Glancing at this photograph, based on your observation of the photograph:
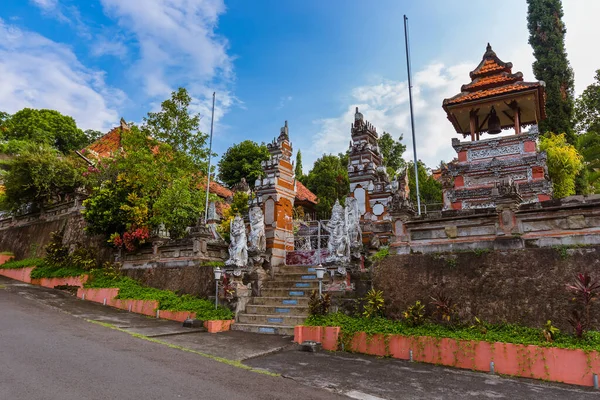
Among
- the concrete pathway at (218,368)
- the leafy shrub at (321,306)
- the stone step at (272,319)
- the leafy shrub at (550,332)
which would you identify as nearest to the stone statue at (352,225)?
the leafy shrub at (321,306)

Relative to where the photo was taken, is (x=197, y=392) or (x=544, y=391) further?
(x=544, y=391)

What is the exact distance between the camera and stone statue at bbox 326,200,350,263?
9.73m

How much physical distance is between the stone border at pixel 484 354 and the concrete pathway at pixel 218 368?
24cm

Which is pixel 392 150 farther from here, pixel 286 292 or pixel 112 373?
pixel 112 373

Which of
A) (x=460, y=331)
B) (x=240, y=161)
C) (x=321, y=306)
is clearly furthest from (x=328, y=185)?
(x=460, y=331)

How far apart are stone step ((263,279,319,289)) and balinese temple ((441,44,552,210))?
593cm

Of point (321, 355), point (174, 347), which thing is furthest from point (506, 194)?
point (174, 347)

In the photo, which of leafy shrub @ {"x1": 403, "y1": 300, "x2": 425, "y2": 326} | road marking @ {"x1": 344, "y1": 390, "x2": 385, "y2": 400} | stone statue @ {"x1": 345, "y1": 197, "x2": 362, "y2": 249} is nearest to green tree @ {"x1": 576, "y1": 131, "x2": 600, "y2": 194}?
stone statue @ {"x1": 345, "y1": 197, "x2": 362, "y2": 249}

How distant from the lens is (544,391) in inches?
223

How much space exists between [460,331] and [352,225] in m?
3.83

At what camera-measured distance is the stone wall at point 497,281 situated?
6.92 m

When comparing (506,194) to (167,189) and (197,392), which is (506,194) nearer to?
(197,392)

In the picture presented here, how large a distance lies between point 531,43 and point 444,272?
834 inches

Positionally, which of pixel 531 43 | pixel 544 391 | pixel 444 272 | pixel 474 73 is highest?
pixel 531 43
